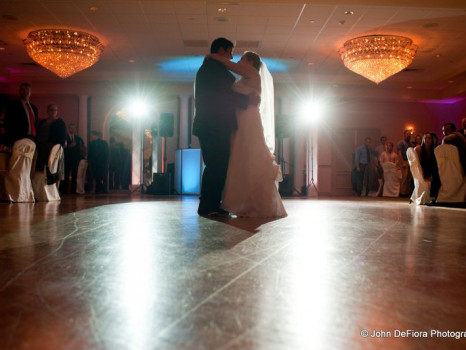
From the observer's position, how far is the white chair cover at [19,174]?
514cm

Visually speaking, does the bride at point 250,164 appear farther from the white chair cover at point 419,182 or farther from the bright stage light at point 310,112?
the bright stage light at point 310,112

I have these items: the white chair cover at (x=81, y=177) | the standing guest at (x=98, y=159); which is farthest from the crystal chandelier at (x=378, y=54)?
the white chair cover at (x=81, y=177)

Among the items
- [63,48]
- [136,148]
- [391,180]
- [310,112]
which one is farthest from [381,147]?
[63,48]

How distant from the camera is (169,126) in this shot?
991cm

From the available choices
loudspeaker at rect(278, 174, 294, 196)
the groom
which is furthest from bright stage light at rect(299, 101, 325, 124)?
the groom

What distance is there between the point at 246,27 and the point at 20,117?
12.8 feet

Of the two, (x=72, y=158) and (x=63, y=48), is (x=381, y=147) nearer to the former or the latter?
(x=72, y=158)

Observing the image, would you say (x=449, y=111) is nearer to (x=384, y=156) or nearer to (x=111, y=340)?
(x=384, y=156)

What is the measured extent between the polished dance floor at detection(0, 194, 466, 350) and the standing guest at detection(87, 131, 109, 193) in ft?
26.8

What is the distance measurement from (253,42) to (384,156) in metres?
4.39

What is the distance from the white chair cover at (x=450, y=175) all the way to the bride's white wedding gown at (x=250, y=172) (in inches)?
129

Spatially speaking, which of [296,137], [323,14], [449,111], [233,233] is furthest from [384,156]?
[233,233]

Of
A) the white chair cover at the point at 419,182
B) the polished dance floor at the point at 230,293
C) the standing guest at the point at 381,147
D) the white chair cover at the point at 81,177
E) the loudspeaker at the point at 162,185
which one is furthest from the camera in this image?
the standing guest at the point at 381,147

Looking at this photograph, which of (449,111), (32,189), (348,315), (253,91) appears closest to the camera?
(348,315)
